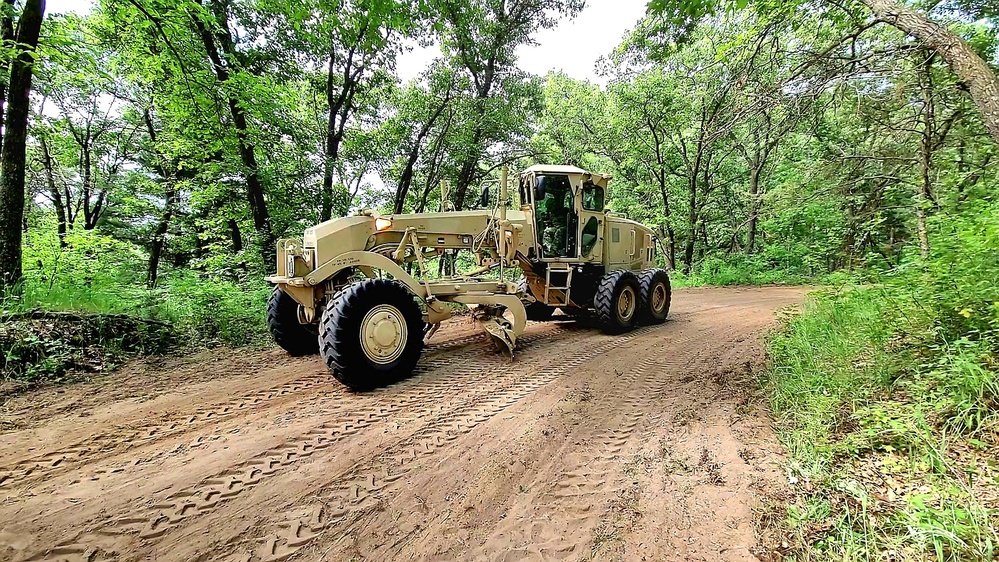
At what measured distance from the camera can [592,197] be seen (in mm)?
7102

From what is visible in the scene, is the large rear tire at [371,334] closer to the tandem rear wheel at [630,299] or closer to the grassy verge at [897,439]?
the grassy verge at [897,439]

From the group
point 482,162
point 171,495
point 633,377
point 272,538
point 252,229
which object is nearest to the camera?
point 272,538

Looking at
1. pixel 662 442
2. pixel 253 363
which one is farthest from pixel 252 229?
pixel 662 442

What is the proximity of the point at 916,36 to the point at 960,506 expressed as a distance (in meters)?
4.32

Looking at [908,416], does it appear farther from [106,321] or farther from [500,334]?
[106,321]

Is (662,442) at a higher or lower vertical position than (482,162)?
lower

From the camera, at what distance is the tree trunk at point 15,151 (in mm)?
4723

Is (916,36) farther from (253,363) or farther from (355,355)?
(253,363)

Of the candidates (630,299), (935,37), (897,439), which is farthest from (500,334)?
(935,37)

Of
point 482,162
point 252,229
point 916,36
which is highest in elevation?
point 482,162

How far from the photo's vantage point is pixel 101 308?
4.84 meters

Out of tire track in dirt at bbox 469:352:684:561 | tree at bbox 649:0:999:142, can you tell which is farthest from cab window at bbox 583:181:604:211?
tire track in dirt at bbox 469:352:684:561

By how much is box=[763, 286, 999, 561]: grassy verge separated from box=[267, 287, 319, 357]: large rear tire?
4841 mm

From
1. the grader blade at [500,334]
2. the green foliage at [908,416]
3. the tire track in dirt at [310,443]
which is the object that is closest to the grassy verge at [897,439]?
the green foliage at [908,416]
